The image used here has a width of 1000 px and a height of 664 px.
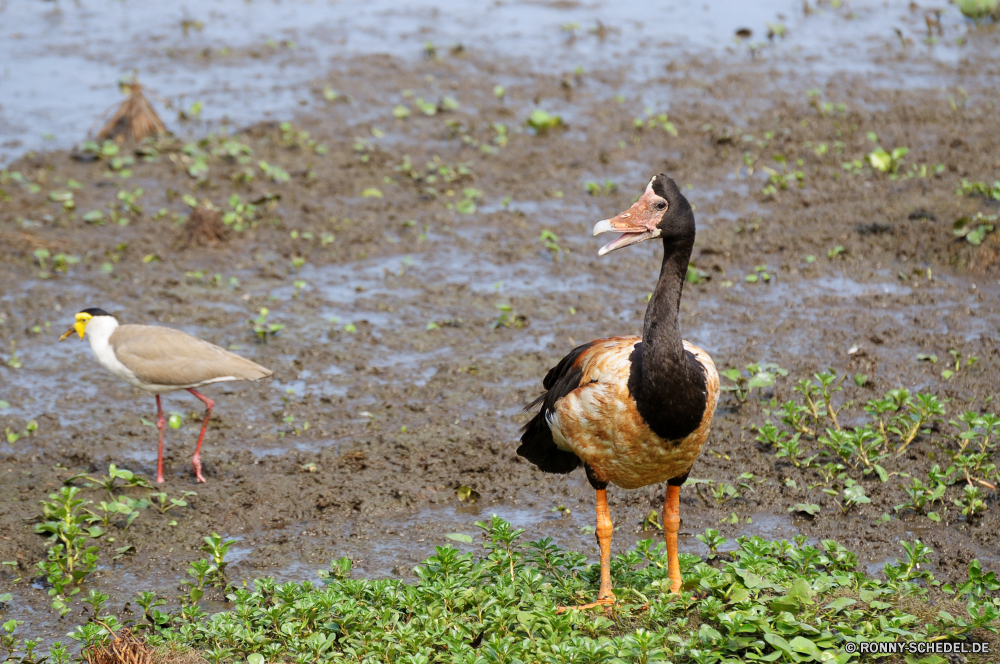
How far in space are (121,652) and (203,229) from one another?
6.01 meters

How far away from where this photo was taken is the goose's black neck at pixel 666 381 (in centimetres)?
449

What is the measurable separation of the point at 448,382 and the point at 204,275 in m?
3.01

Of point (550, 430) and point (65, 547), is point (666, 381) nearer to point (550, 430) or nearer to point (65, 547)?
point (550, 430)

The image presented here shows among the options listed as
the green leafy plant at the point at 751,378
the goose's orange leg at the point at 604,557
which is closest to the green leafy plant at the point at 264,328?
the green leafy plant at the point at 751,378

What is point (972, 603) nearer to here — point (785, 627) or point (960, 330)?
point (785, 627)

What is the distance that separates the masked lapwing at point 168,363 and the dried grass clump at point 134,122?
5.69 meters

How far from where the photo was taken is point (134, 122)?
11961 mm

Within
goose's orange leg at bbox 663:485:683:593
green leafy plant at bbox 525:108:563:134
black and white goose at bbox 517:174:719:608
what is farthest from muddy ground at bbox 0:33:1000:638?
black and white goose at bbox 517:174:719:608

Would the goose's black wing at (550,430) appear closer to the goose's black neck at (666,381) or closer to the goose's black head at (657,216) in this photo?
the goose's black neck at (666,381)

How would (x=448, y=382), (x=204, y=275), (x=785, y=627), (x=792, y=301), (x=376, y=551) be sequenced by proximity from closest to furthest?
(x=785, y=627) < (x=376, y=551) < (x=448, y=382) < (x=792, y=301) < (x=204, y=275)

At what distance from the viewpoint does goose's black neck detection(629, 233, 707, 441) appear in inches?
177

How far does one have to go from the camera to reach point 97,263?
31.1 feet

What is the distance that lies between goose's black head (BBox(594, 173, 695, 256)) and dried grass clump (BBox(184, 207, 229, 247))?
238 inches

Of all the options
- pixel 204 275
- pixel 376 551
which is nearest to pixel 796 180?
pixel 204 275
